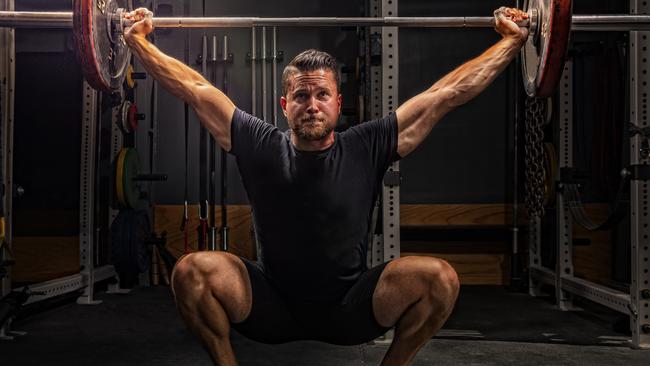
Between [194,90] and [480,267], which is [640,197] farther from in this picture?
[194,90]

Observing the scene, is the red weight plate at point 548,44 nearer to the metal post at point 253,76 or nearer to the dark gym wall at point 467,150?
the dark gym wall at point 467,150

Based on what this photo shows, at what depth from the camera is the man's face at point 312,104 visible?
1.79 m

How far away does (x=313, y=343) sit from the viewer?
9.27 ft

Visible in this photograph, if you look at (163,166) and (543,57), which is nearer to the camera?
(543,57)

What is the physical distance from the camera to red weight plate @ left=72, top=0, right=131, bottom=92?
76.0 inches

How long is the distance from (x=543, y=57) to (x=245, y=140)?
3.26 ft

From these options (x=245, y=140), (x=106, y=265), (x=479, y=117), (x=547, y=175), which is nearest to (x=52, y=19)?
(x=245, y=140)

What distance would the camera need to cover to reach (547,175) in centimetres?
404

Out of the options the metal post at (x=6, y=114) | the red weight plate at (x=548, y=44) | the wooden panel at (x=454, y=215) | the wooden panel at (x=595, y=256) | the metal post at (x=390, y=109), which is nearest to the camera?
the red weight plate at (x=548, y=44)

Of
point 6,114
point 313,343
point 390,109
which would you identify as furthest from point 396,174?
point 6,114

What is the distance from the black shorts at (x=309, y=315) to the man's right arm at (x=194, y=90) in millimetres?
418

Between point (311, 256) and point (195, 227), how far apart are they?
314cm

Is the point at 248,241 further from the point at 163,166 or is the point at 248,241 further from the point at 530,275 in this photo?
the point at 530,275

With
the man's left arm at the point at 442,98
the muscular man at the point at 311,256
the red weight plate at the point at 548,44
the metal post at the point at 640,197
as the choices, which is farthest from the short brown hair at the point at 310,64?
the metal post at the point at 640,197
